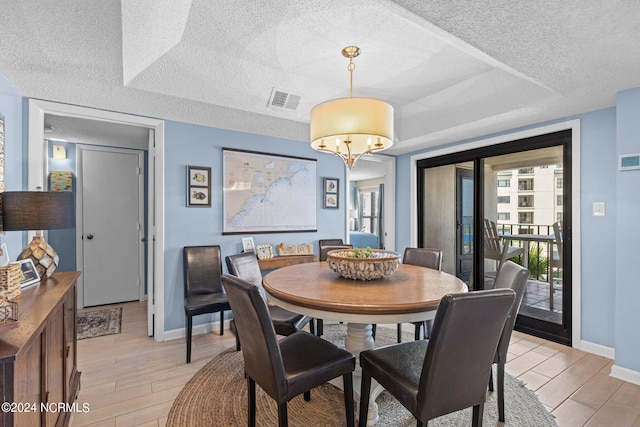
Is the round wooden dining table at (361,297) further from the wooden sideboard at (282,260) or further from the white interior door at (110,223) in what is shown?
the white interior door at (110,223)

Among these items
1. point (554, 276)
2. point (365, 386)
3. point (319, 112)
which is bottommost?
point (365, 386)

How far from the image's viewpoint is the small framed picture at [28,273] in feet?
5.35

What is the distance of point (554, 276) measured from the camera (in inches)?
133

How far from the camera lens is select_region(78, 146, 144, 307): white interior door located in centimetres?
425

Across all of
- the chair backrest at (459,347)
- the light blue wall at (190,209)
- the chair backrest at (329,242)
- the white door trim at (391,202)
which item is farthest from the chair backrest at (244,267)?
the white door trim at (391,202)

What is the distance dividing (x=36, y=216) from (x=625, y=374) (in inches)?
167

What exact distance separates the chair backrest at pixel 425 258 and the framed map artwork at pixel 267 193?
1.45 m

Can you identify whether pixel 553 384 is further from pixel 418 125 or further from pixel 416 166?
pixel 416 166

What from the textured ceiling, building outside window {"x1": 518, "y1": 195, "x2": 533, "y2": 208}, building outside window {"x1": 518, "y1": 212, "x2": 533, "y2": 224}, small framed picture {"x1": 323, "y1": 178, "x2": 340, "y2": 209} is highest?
the textured ceiling

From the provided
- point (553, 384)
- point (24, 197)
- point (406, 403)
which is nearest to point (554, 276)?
point (553, 384)

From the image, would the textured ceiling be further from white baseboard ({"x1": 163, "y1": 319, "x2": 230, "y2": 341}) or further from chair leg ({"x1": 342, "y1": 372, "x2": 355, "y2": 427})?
white baseboard ({"x1": 163, "y1": 319, "x2": 230, "y2": 341})

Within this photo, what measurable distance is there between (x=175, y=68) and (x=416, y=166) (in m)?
3.47

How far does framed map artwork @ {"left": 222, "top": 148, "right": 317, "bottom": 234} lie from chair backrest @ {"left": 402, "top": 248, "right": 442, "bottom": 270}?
1447mm

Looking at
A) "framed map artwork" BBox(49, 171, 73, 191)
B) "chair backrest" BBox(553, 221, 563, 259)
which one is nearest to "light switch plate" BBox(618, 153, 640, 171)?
"chair backrest" BBox(553, 221, 563, 259)
